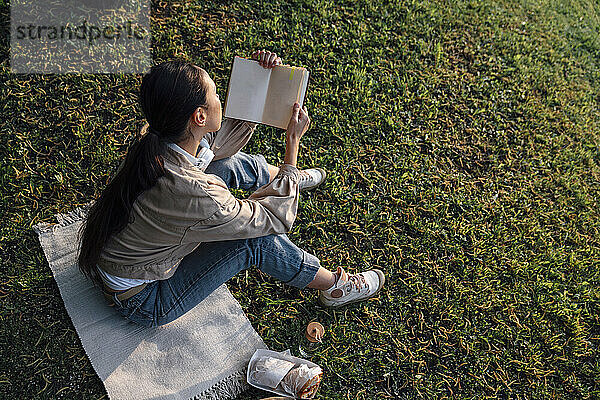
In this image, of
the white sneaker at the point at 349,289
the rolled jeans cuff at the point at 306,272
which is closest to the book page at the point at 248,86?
the rolled jeans cuff at the point at 306,272

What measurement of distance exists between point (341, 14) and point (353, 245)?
211 cm

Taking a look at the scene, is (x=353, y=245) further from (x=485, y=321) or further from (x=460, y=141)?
(x=460, y=141)

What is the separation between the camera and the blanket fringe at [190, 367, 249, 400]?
2.57 meters

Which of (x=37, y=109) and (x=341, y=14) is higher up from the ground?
(x=341, y=14)

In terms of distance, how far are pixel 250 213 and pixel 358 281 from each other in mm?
994

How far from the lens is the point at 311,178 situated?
10.9 ft

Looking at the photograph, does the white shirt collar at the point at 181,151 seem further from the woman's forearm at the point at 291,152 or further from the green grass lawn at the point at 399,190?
the green grass lawn at the point at 399,190

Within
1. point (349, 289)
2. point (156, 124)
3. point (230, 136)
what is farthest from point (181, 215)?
point (349, 289)

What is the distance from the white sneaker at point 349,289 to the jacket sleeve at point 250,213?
2.18 feet

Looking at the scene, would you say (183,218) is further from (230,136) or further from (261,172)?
(261,172)

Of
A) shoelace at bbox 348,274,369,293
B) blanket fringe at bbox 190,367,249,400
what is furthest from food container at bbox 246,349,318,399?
shoelace at bbox 348,274,369,293

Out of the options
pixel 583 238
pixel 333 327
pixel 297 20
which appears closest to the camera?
pixel 333 327

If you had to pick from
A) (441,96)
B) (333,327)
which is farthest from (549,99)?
(333,327)

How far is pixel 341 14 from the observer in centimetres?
432
